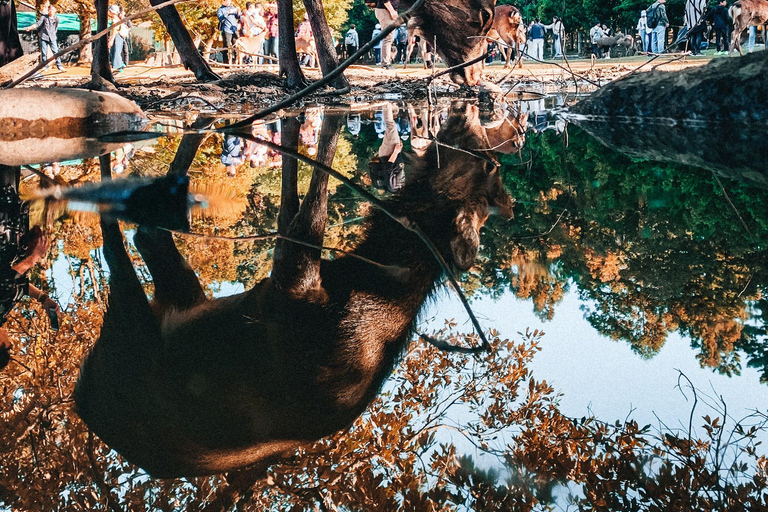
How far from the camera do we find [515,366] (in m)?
2.61

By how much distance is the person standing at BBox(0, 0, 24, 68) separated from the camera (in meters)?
12.6

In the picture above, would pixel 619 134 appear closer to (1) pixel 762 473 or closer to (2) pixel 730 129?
(2) pixel 730 129

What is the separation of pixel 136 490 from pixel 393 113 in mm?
13490

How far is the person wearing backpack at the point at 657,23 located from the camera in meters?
35.2

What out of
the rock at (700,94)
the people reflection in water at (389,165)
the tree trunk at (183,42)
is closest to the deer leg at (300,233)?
the people reflection in water at (389,165)

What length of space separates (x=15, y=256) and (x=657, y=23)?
36827 mm

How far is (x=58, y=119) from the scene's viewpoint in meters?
10.5

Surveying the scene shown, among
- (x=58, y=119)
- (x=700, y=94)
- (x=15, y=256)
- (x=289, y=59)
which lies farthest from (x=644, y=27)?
(x=15, y=256)

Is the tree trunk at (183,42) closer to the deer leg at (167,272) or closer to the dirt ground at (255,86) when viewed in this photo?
the dirt ground at (255,86)


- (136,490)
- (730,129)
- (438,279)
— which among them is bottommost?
(136,490)

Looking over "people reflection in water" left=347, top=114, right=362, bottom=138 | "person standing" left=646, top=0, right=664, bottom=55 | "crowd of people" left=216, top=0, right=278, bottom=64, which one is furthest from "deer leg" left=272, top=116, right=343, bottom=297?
"person standing" left=646, top=0, right=664, bottom=55

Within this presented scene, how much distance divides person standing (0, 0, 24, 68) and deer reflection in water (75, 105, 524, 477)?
9.62m

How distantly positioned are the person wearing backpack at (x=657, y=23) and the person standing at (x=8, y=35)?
2825 cm

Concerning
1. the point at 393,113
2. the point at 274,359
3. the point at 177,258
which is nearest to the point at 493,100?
the point at 393,113
